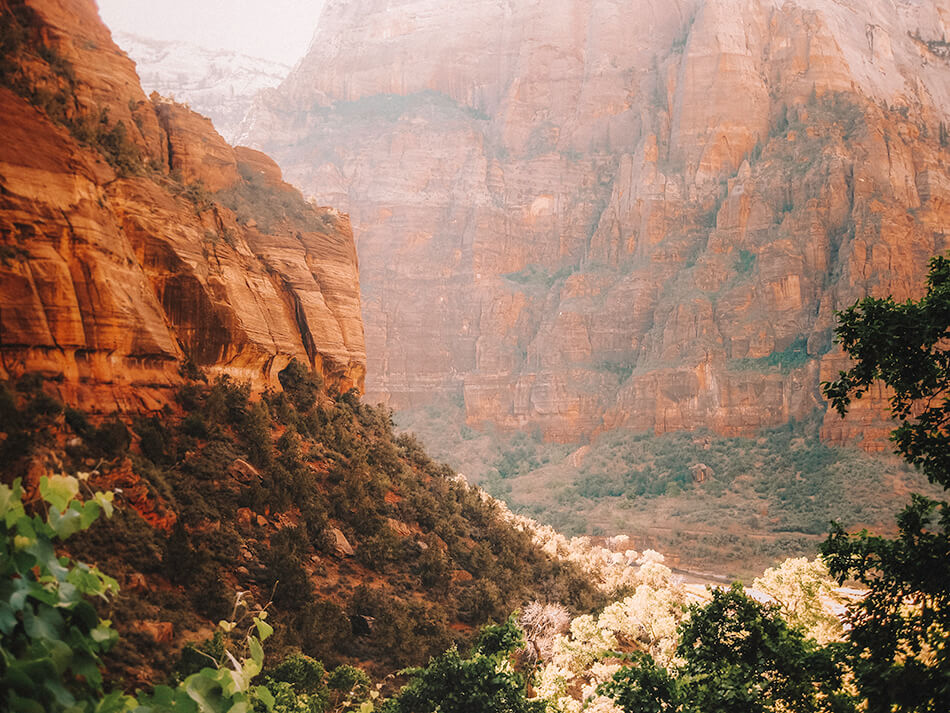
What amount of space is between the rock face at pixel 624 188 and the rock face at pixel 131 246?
60779 millimetres

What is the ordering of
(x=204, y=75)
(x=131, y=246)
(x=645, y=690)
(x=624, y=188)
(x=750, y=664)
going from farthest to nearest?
(x=204, y=75) < (x=624, y=188) < (x=131, y=246) < (x=645, y=690) < (x=750, y=664)

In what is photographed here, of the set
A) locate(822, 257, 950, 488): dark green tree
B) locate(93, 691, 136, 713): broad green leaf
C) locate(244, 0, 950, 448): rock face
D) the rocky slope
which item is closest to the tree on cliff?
locate(822, 257, 950, 488): dark green tree

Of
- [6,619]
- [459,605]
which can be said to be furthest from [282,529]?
[6,619]

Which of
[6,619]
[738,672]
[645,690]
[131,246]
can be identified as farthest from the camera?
[131,246]

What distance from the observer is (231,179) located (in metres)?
24.5

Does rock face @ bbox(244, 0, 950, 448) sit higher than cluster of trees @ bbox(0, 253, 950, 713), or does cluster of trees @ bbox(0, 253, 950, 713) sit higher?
rock face @ bbox(244, 0, 950, 448)

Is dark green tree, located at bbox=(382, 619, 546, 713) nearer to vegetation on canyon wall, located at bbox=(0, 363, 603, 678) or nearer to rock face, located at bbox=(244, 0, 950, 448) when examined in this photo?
vegetation on canyon wall, located at bbox=(0, 363, 603, 678)

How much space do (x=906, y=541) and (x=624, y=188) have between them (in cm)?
10267

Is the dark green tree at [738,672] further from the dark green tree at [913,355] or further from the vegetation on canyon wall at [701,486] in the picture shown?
the vegetation on canyon wall at [701,486]

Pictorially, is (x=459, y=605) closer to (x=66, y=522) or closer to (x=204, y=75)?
(x=66, y=522)

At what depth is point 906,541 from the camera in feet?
26.7

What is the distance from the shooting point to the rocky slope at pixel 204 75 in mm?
147875

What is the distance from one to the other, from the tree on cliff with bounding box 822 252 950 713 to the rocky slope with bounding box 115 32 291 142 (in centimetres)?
14775

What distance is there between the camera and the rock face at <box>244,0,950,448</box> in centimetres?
8306
